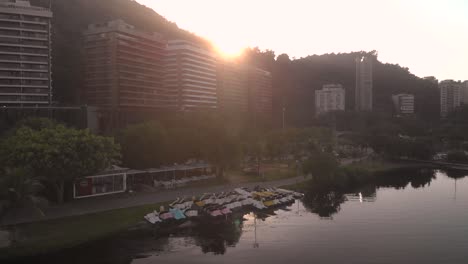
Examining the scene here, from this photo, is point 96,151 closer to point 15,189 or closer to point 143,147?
point 15,189

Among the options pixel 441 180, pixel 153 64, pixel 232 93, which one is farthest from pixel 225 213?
pixel 232 93

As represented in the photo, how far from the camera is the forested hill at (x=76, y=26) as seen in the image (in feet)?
416

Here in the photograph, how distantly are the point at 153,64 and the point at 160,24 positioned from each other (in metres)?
53.7

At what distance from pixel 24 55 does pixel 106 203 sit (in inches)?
2769

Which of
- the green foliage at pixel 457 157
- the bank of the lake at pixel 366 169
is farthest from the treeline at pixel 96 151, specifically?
the green foliage at pixel 457 157

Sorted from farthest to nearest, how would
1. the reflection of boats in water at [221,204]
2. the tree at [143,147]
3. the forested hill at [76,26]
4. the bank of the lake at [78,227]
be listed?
the forested hill at [76,26], the tree at [143,147], the reflection of boats in water at [221,204], the bank of the lake at [78,227]

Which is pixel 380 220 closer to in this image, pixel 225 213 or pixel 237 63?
pixel 225 213

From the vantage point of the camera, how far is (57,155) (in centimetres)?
4597

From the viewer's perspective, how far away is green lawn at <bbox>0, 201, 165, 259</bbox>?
37.1 metres

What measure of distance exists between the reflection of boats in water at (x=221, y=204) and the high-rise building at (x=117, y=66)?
67912mm

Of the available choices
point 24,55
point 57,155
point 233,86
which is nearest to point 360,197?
point 57,155

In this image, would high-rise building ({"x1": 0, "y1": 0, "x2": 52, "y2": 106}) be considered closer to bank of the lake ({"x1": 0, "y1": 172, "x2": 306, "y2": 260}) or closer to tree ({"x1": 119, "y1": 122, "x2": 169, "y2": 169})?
tree ({"x1": 119, "y1": 122, "x2": 169, "y2": 169})

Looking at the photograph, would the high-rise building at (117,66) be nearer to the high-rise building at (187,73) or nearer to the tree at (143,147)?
the high-rise building at (187,73)

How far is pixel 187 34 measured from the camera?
616ft
